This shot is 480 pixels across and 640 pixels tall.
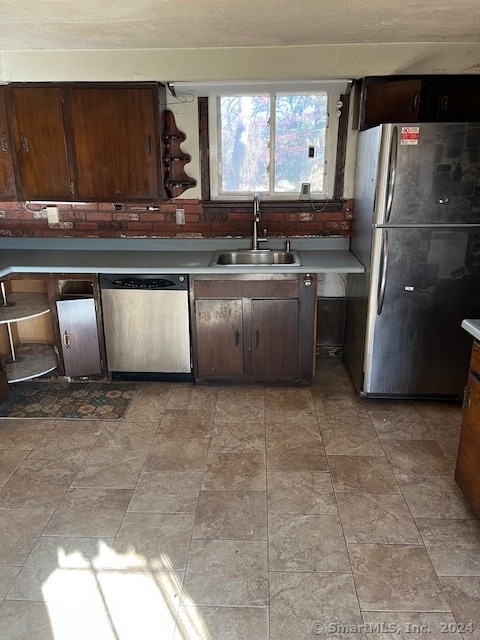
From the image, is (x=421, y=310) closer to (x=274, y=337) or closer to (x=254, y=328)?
(x=274, y=337)

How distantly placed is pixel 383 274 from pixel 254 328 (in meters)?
0.93

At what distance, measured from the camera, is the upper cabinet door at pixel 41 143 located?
3299 mm

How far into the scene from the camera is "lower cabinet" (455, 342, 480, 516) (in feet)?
6.89

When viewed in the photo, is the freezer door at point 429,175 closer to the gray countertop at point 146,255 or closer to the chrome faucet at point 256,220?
the gray countertop at point 146,255

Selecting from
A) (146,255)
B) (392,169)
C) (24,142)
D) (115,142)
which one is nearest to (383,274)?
(392,169)

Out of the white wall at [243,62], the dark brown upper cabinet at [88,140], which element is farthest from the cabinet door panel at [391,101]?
the dark brown upper cabinet at [88,140]

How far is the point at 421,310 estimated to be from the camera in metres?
3.03

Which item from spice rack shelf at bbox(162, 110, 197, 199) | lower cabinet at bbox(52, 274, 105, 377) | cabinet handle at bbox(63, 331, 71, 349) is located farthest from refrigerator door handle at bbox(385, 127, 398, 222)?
cabinet handle at bbox(63, 331, 71, 349)

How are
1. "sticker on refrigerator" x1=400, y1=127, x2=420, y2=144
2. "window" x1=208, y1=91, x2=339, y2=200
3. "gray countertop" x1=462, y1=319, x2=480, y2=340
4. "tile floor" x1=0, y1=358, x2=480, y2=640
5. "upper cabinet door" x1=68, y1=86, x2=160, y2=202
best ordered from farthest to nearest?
"window" x1=208, y1=91, x2=339, y2=200
"upper cabinet door" x1=68, y1=86, x2=160, y2=202
"sticker on refrigerator" x1=400, y1=127, x2=420, y2=144
"gray countertop" x1=462, y1=319, x2=480, y2=340
"tile floor" x1=0, y1=358, x2=480, y2=640

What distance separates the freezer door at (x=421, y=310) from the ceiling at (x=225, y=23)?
1.13 meters

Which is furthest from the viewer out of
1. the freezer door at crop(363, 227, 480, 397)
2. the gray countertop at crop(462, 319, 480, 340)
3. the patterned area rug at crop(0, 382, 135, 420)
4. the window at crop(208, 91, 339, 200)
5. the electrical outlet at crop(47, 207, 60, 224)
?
the electrical outlet at crop(47, 207, 60, 224)

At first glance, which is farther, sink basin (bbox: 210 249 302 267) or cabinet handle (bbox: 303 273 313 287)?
sink basin (bbox: 210 249 302 267)

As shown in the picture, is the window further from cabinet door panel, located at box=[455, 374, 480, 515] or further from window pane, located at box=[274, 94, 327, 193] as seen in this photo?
cabinet door panel, located at box=[455, 374, 480, 515]

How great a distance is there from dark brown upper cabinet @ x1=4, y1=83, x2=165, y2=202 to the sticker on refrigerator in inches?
62.6
